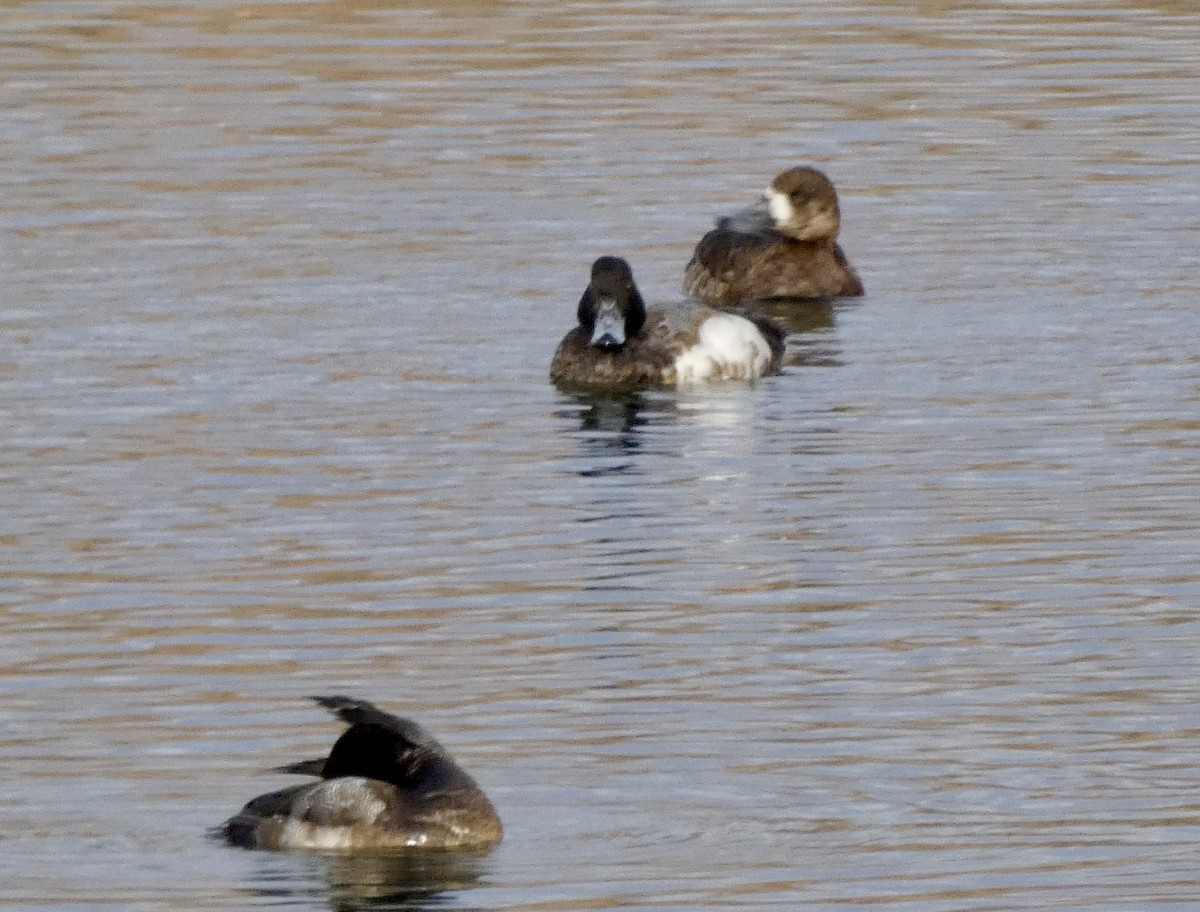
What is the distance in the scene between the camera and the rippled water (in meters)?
9.12

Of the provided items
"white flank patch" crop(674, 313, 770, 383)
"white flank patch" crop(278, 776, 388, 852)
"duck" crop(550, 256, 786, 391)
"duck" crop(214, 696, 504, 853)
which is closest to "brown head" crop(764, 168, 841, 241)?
"duck" crop(550, 256, 786, 391)

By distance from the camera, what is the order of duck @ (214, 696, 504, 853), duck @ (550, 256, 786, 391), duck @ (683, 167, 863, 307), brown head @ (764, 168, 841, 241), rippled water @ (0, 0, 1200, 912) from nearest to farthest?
1. duck @ (214, 696, 504, 853)
2. rippled water @ (0, 0, 1200, 912)
3. duck @ (550, 256, 786, 391)
4. duck @ (683, 167, 863, 307)
5. brown head @ (764, 168, 841, 241)

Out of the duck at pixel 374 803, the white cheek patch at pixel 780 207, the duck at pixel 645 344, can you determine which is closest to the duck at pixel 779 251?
the white cheek patch at pixel 780 207

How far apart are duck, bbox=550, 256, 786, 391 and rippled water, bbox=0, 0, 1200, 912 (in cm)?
29

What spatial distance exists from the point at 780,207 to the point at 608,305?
A: 12.3 feet

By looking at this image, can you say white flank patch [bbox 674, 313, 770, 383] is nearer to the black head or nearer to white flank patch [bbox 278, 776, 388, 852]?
the black head

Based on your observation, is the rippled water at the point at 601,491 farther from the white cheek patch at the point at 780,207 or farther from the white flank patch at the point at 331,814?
the white cheek patch at the point at 780,207

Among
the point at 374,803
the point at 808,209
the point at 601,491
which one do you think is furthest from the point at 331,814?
the point at 808,209

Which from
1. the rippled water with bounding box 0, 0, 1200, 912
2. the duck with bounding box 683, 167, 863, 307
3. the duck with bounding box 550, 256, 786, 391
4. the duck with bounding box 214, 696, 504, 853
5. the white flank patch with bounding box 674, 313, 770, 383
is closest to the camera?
the duck with bounding box 214, 696, 504, 853

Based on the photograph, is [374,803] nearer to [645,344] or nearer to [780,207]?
[645,344]

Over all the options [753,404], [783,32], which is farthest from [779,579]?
[783,32]

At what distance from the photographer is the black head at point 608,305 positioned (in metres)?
16.7

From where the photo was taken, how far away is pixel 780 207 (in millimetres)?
20328

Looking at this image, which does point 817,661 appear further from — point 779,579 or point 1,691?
point 1,691
